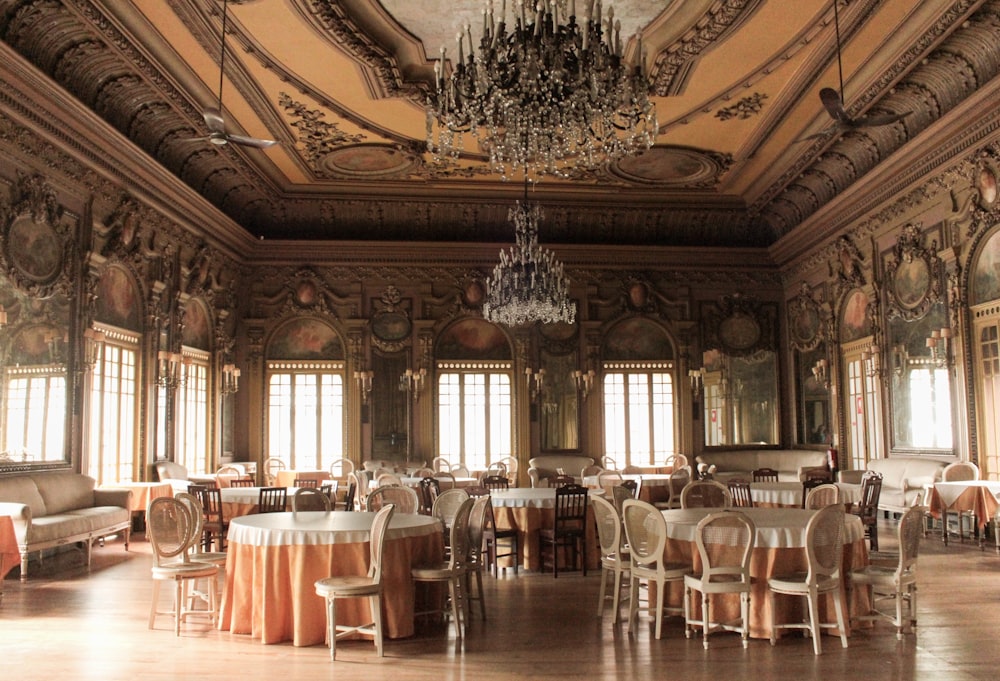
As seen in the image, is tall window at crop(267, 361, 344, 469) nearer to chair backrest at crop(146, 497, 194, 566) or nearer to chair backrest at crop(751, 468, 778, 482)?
chair backrest at crop(751, 468, 778, 482)

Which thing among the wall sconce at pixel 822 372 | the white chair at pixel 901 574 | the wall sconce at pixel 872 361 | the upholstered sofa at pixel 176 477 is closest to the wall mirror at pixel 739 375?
the wall sconce at pixel 822 372

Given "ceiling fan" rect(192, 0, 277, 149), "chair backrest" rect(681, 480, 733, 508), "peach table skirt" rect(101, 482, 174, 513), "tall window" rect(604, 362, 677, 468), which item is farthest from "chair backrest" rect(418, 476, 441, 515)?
"tall window" rect(604, 362, 677, 468)

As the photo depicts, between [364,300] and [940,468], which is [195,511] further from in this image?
[364,300]

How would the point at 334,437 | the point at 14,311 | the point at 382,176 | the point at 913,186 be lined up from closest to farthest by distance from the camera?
the point at 14,311, the point at 913,186, the point at 382,176, the point at 334,437

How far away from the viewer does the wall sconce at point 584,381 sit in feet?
55.0

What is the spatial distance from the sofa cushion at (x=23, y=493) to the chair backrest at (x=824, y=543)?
7293 millimetres

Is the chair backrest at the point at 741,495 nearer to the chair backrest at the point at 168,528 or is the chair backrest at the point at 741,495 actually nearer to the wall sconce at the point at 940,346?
the wall sconce at the point at 940,346

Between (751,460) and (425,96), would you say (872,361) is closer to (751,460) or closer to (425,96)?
(751,460)

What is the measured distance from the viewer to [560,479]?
35.9 feet

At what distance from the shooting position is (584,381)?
55.1ft

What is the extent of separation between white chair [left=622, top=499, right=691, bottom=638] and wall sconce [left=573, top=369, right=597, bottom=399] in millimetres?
10179

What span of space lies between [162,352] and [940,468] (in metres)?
10.6

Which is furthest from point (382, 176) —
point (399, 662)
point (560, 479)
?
point (399, 662)

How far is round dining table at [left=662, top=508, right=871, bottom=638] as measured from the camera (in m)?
6.03
